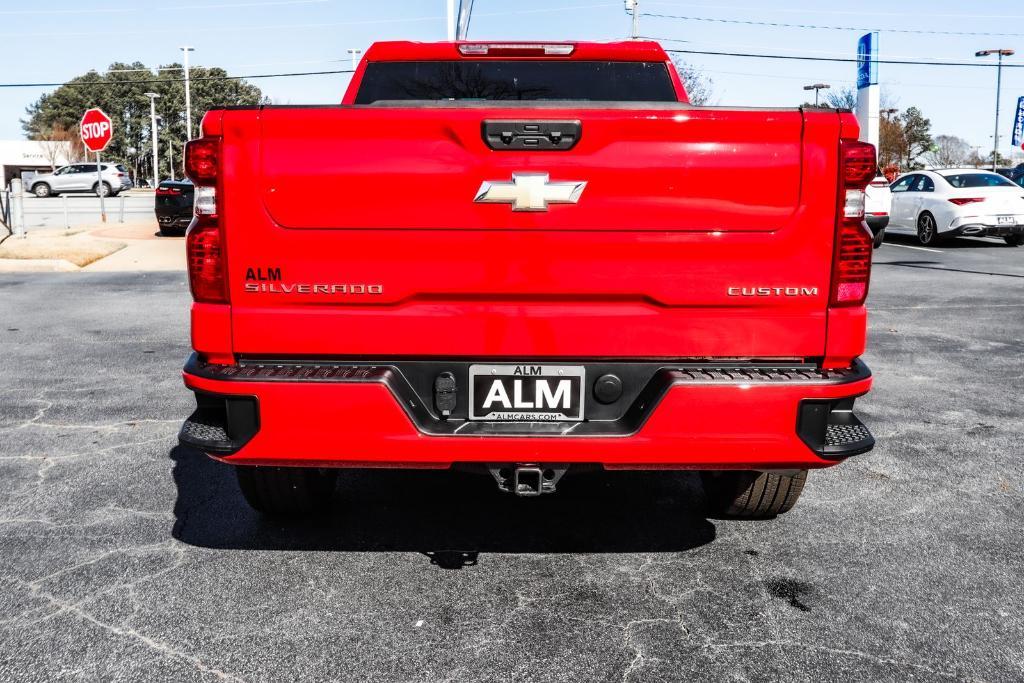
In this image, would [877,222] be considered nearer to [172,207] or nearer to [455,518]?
[172,207]

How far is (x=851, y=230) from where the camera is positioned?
298 centimetres

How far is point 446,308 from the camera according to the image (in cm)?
297

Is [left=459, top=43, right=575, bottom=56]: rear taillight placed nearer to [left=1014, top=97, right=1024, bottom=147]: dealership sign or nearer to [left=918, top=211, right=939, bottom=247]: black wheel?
[left=918, top=211, right=939, bottom=247]: black wheel

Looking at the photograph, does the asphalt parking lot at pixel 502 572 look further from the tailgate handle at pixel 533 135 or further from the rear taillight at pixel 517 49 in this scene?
the rear taillight at pixel 517 49

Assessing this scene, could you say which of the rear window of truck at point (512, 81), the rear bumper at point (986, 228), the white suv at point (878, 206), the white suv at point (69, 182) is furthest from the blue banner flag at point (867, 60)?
the white suv at point (69, 182)

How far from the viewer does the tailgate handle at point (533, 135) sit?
9.41ft

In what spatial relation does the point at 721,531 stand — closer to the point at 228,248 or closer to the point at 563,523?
the point at 563,523

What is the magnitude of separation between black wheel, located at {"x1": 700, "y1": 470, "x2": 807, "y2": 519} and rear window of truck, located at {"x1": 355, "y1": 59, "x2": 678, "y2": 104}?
75.8 inches

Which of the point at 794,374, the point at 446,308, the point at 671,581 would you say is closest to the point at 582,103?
the point at 446,308

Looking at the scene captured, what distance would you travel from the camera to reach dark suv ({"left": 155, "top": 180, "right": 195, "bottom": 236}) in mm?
21703

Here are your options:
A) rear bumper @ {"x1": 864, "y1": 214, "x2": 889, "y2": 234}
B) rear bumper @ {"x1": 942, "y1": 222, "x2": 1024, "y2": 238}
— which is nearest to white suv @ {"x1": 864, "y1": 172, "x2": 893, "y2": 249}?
rear bumper @ {"x1": 864, "y1": 214, "x2": 889, "y2": 234}

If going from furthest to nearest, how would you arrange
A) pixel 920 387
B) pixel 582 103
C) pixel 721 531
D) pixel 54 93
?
pixel 54 93
pixel 920 387
pixel 721 531
pixel 582 103

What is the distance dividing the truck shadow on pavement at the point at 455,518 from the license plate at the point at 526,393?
0.54 m

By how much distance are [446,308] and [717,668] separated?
1341 millimetres
